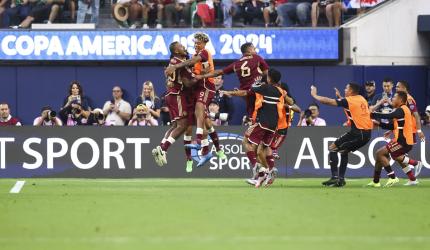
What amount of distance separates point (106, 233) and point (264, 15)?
701 inches

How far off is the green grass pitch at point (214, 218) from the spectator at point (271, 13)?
32.7ft

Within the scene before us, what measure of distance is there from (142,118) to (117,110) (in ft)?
3.99

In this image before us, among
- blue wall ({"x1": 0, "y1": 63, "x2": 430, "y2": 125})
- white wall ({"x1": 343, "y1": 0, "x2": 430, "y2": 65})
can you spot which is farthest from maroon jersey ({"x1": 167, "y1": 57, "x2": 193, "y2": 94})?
white wall ({"x1": 343, "y1": 0, "x2": 430, "y2": 65})

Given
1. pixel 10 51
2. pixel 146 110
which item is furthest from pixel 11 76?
pixel 146 110

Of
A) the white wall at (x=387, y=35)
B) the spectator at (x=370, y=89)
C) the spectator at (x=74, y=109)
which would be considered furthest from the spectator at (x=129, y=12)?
the spectator at (x=370, y=89)

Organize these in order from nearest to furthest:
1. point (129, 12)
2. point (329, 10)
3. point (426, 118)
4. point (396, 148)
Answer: point (396, 148) → point (426, 118) → point (329, 10) → point (129, 12)

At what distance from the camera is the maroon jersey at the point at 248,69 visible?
68.4ft

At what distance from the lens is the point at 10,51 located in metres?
29.6

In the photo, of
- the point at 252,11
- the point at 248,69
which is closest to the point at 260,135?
the point at 248,69

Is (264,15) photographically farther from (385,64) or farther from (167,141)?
(167,141)

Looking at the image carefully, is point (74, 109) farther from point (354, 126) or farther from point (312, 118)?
point (354, 126)

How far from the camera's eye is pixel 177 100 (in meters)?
21.1

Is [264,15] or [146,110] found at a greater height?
[264,15]

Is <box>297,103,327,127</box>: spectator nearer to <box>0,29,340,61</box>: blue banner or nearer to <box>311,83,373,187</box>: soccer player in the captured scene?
<box>0,29,340,61</box>: blue banner
